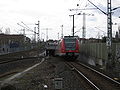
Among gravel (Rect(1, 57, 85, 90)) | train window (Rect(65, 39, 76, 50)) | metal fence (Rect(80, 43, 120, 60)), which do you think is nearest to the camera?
gravel (Rect(1, 57, 85, 90))

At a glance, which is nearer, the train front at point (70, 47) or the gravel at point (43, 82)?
the gravel at point (43, 82)

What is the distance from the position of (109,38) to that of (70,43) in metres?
12.3

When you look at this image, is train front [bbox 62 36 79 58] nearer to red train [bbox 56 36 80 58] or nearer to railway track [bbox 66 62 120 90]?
red train [bbox 56 36 80 58]

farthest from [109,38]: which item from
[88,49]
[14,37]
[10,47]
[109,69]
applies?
[14,37]

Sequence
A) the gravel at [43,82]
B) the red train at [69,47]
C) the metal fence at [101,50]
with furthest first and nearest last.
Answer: the red train at [69,47] → the metal fence at [101,50] → the gravel at [43,82]

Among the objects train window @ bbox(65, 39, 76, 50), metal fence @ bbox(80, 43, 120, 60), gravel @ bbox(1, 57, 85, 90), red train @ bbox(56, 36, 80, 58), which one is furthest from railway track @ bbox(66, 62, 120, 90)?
train window @ bbox(65, 39, 76, 50)

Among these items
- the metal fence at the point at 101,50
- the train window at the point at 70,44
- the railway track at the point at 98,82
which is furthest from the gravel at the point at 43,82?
the train window at the point at 70,44

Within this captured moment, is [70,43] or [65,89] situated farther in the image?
[70,43]

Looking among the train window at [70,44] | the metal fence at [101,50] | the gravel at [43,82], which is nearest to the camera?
the gravel at [43,82]

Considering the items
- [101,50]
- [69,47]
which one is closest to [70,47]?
[69,47]

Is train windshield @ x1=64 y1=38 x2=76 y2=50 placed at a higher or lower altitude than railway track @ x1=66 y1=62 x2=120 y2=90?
higher

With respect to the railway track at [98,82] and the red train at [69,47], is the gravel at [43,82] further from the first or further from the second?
the red train at [69,47]

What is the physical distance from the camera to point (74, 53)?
121 feet

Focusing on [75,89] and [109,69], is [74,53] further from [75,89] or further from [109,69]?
[75,89]
